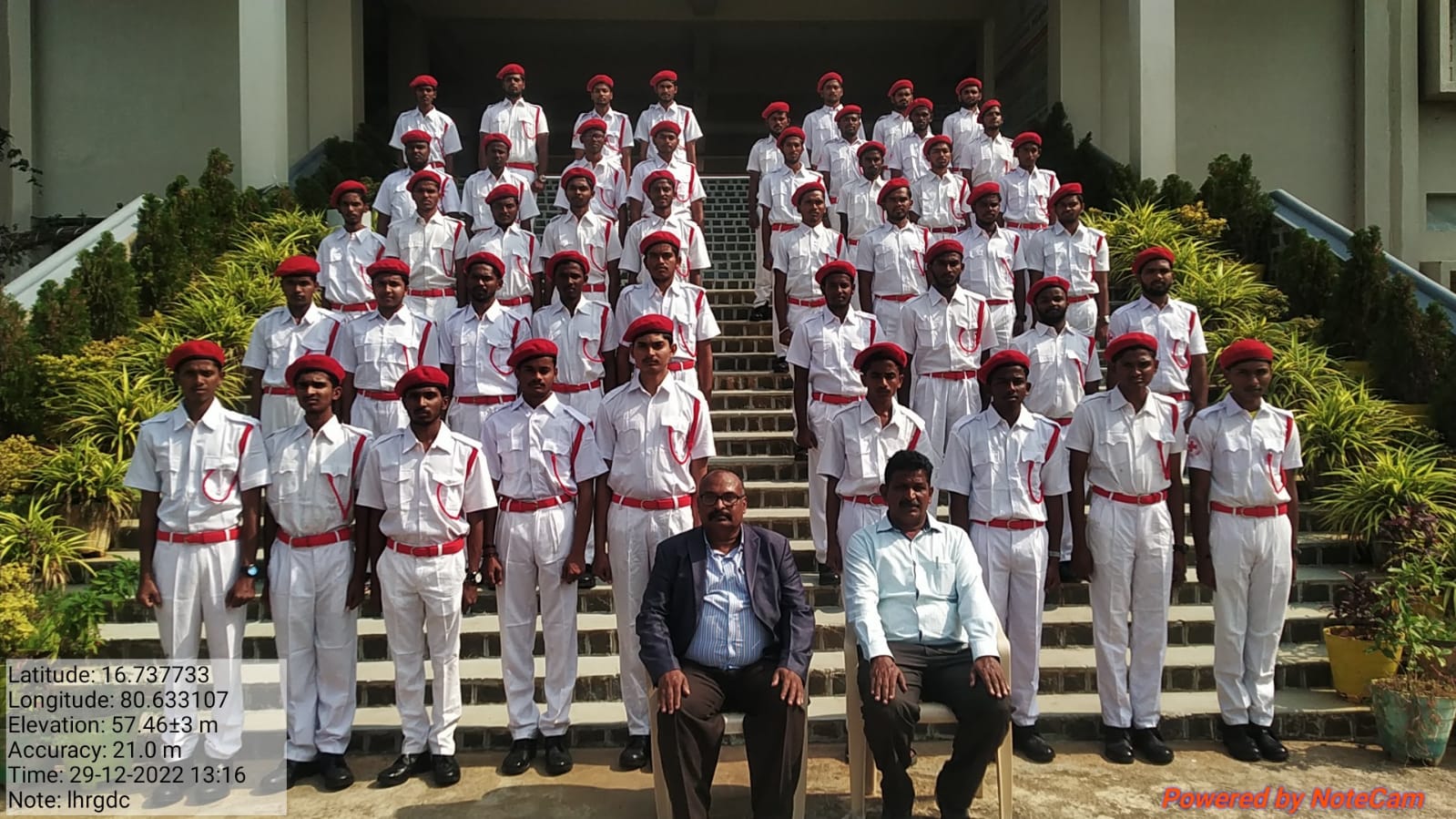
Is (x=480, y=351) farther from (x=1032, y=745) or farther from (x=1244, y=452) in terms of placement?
(x=1244, y=452)

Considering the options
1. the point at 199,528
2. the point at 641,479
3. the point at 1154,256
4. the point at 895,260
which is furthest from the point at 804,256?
the point at 199,528

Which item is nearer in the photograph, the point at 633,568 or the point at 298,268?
the point at 633,568

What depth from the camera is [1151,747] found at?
4680 mm

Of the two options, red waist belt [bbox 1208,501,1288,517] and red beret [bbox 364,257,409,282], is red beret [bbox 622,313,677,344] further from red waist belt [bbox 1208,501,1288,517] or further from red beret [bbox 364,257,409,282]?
red waist belt [bbox 1208,501,1288,517]

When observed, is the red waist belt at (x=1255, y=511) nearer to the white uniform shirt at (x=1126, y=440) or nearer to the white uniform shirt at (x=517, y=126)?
the white uniform shirt at (x=1126, y=440)

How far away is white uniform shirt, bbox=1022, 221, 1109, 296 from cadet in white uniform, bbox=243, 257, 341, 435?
4.86 meters

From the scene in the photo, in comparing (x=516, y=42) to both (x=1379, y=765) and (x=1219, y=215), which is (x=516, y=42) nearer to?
(x=1219, y=215)

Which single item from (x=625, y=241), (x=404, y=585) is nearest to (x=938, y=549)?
(x=404, y=585)

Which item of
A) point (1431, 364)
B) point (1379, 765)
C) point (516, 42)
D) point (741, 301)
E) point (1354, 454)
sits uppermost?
point (516, 42)

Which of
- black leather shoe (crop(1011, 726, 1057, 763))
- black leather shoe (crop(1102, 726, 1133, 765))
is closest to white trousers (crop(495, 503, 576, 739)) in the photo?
black leather shoe (crop(1011, 726, 1057, 763))

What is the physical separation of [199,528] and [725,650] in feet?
7.94

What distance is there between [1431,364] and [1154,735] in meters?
4.58

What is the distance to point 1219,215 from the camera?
10.1 meters

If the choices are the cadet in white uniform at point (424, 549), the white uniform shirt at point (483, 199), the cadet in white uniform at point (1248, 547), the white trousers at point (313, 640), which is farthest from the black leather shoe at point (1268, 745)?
the white uniform shirt at point (483, 199)
